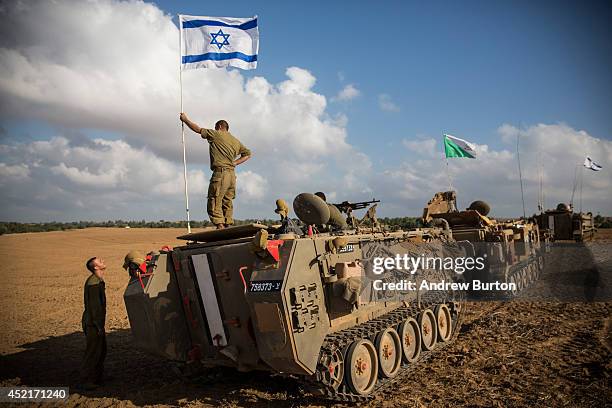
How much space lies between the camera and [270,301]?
5.60 m

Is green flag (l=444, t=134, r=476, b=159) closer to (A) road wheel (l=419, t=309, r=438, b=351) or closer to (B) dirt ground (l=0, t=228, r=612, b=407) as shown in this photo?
(B) dirt ground (l=0, t=228, r=612, b=407)

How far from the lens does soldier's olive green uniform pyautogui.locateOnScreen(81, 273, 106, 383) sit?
7.55m

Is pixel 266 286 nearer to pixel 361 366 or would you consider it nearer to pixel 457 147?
pixel 361 366

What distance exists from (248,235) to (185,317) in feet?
5.69

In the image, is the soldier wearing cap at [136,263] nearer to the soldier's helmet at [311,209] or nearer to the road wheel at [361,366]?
the soldier's helmet at [311,209]

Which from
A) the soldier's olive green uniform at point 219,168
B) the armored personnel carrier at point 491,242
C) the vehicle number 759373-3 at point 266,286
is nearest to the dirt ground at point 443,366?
the armored personnel carrier at point 491,242

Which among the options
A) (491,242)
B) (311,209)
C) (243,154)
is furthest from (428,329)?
(491,242)

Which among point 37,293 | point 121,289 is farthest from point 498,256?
point 37,293

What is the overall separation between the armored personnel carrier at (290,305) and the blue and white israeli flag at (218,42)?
150 inches

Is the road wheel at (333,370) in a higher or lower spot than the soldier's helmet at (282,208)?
lower

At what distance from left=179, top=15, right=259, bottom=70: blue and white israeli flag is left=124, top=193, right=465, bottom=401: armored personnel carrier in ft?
12.5

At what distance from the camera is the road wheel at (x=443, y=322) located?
940cm

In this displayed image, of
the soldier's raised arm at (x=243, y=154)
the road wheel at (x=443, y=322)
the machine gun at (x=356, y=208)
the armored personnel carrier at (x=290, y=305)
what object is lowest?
the road wheel at (x=443, y=322)

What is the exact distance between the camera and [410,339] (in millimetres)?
8141
